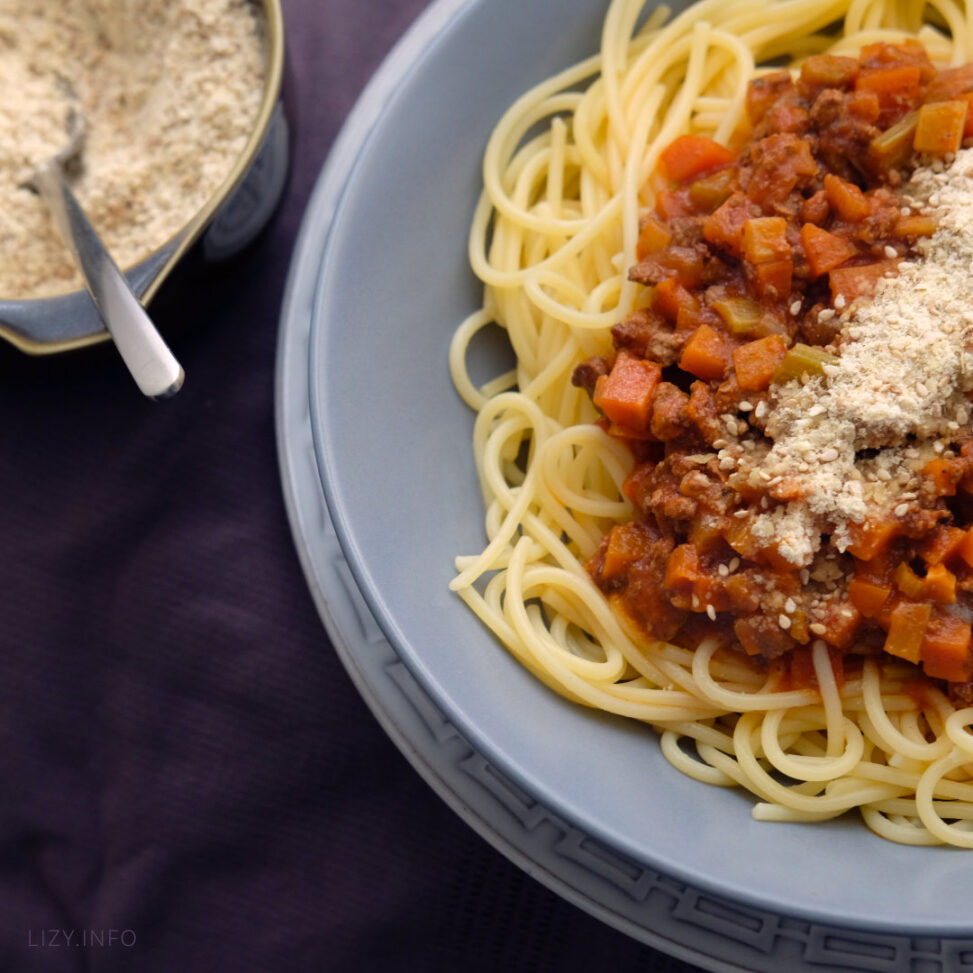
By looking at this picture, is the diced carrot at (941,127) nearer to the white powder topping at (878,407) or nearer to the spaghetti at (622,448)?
the white powder topping at (878,407)

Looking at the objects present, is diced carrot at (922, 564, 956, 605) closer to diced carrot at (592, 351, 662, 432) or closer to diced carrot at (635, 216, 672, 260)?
diced carrot at (592, 351, 662, 432)

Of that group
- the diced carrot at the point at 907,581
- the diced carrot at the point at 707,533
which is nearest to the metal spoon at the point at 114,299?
the diced carrot at the point at 707,533

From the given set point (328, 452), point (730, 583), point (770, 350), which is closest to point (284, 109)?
point (328, 452)

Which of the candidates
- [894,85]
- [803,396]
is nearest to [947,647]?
[803,396]

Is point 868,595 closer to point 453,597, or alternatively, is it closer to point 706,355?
point 706,355

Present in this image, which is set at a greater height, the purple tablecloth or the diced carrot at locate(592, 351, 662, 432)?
the diced carrot at locate(592, 351, 662, 432)

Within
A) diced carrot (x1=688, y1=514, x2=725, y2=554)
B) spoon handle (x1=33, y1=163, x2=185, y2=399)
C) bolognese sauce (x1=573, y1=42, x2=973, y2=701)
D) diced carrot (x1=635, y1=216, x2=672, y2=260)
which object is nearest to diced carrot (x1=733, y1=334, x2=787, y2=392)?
bolognese sauce (x1=573, y1=42, x2=973, y2=701)
